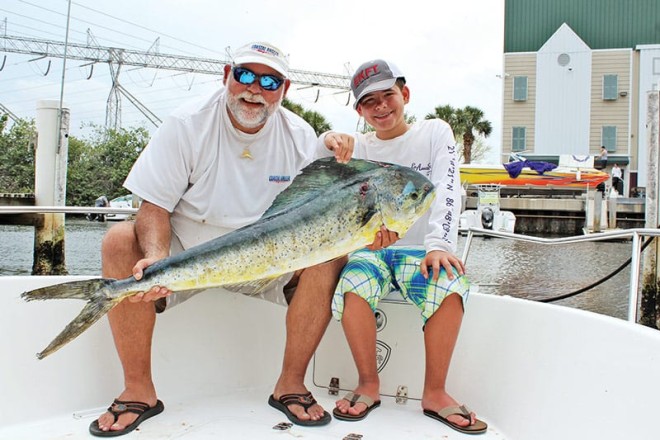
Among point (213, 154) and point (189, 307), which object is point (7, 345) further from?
point (213, 154)

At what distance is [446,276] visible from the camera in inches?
95.7

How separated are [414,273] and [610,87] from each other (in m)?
30.7

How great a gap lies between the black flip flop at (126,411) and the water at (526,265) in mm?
9354

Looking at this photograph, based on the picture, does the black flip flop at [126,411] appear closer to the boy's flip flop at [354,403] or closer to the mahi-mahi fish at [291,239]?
the mahi-mahi fish at [291,239]

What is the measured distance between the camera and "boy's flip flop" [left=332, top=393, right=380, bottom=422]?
245 centimetres

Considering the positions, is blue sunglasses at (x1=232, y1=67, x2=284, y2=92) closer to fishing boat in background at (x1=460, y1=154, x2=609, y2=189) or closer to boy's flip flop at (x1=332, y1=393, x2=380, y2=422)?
boy's flip flop at (x1=332, y1=393, x2=380, y2=422)

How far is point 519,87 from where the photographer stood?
30016mm

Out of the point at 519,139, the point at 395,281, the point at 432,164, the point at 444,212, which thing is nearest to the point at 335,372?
the point at 395,281

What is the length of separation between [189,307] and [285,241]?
3.37ft

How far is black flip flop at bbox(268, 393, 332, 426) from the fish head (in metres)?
0.81

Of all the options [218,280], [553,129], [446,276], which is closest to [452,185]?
[446,276]

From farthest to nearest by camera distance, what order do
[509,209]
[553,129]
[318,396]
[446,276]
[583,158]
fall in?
[553,129], [583,158], [509,209], [318,396], [446,276]

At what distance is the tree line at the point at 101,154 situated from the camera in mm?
34000

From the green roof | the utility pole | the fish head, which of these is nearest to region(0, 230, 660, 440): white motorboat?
the fish head
